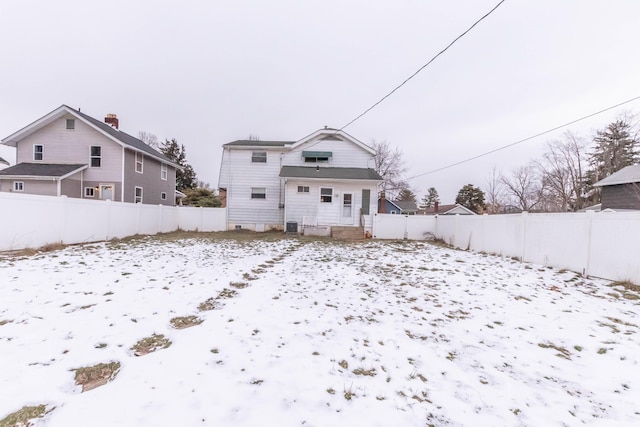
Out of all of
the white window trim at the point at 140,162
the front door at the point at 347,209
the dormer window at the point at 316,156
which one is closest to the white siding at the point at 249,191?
the dormer window at the point at 316,156

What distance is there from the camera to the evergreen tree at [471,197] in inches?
1981

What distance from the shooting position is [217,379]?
7.63ft

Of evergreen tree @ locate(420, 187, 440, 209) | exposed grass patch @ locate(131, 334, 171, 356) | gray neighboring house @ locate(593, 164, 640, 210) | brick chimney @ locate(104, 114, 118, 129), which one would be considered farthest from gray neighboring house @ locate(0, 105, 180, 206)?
evergreen tree @ locate(420, 187, 440, 209)

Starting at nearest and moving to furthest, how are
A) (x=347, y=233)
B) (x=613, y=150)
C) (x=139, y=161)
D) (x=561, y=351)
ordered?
(x=561, y=351) → (x=347, y=233) → (x=139, y=161) → (x=613, y=150)

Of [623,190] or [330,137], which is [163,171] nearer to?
[330,137]

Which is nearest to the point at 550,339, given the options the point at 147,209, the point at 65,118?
the point at 147,209

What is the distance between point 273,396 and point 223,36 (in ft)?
45.0

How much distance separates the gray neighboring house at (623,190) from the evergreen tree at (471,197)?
31846 mm

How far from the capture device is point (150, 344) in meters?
2.96

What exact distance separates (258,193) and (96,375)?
53.5ft

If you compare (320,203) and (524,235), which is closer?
(524,235)

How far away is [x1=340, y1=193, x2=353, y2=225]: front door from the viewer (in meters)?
17.1

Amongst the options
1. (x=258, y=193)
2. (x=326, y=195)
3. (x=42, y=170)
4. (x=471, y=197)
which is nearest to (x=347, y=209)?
(x=326, y=195)

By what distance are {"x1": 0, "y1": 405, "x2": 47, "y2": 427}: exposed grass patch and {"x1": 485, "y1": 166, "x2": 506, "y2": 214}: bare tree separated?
4707 centimetres
